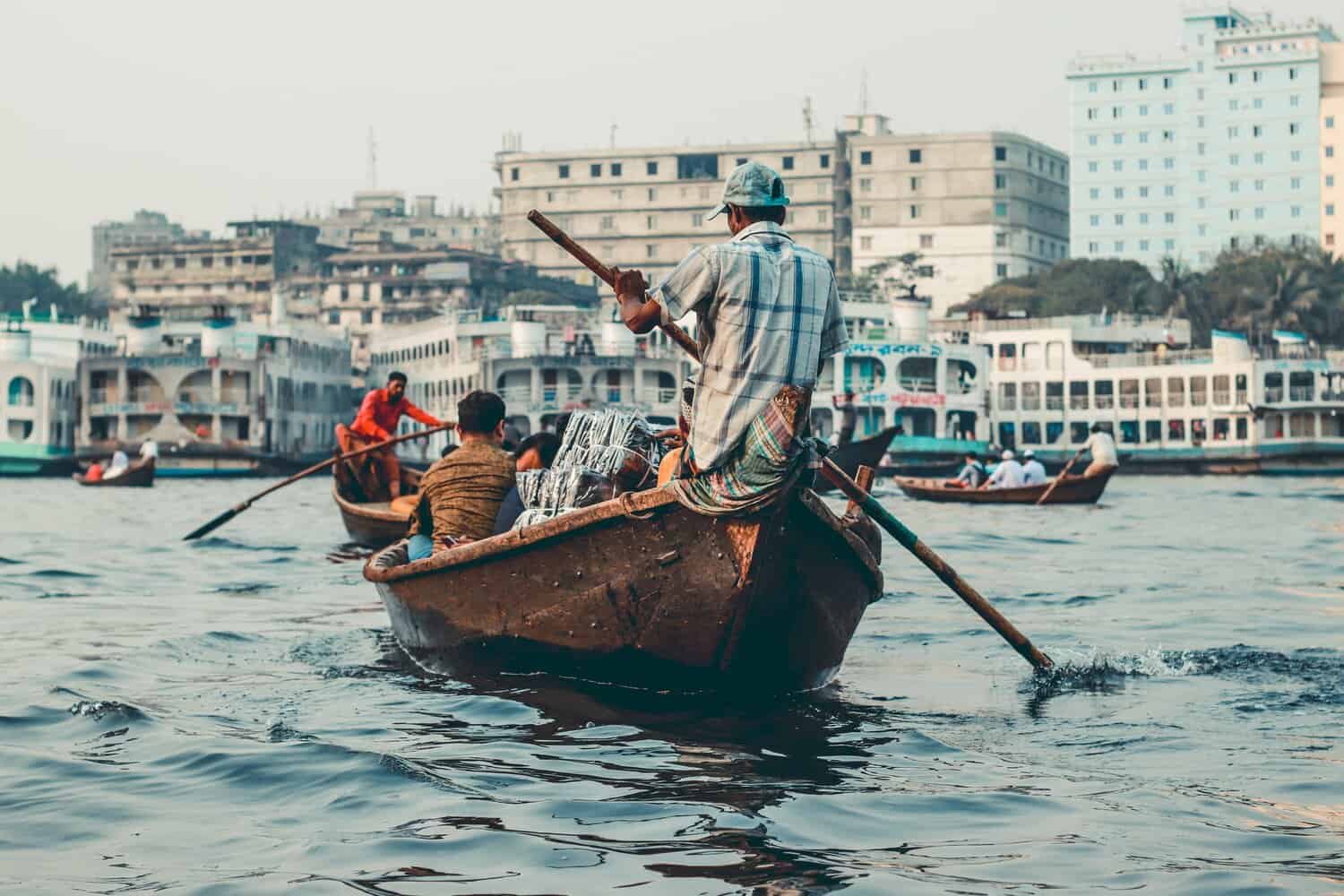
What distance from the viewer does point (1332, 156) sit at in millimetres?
102312

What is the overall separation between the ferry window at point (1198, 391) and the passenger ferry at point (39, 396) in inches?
1668

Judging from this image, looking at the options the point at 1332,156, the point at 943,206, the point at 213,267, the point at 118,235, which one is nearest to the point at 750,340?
the point at 213,267

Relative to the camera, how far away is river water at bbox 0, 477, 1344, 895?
17.0ft

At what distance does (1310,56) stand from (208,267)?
6767 cm

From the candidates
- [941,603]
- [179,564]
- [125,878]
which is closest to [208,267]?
[179,564]

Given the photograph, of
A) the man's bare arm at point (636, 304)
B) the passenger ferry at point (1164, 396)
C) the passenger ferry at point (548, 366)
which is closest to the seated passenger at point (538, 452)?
the man's bare arm at point (636, 304)

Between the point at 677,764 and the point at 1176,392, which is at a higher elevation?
the point at 1176,392

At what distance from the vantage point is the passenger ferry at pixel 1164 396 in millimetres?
61500

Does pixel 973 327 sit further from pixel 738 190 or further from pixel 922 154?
pixel 738 190

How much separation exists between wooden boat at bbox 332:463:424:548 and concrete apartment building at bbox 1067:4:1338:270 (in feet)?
294

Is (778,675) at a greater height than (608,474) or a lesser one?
lesser

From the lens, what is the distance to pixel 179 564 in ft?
58.8

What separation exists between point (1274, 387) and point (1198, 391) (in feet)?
9.20

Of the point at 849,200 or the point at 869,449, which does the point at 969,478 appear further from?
the point at 849,200
